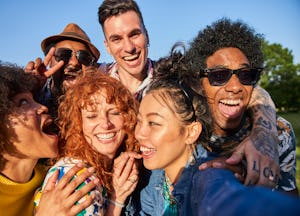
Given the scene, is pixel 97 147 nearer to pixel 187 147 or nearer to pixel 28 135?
pixel 28 135

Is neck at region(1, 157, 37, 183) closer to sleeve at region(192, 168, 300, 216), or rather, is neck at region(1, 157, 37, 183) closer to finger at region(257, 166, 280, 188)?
sleeve at region(192, 168, 300, 216)

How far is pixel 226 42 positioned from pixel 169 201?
1983mm

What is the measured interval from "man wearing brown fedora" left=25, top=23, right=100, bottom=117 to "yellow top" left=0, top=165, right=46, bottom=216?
126 centimetres

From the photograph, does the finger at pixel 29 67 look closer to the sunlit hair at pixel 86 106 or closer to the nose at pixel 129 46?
the sunlit hair at pixel 86 106

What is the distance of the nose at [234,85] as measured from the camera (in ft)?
10.3

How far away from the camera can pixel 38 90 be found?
348cm

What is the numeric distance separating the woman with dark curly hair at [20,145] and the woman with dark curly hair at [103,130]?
28cm

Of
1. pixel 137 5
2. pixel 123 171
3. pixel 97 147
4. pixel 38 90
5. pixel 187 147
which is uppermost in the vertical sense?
pixel 137 5

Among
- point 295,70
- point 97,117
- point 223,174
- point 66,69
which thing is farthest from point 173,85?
point 295,70

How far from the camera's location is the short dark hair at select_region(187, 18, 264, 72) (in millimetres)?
3264

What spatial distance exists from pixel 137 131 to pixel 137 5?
266 cm

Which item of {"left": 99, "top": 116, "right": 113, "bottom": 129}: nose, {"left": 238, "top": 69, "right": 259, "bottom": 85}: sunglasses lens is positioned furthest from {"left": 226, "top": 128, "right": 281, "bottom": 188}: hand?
{"left": 99, "top": 116, "right": 113, "bottom": 129}: nose

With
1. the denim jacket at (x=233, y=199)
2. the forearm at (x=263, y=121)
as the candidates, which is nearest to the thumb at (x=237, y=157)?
the forearm at (x=263, y=121)

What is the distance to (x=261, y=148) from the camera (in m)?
2.41
